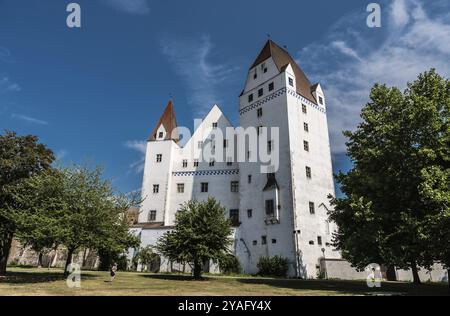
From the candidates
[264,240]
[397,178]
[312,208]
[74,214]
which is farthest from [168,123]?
[397,178]

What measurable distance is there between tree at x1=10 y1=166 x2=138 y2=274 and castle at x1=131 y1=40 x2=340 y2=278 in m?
17.1

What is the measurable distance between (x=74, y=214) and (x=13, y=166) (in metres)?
10.5

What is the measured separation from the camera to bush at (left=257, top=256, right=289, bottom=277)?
3528 centimetres

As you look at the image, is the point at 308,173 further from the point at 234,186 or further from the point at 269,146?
the point at 234,186

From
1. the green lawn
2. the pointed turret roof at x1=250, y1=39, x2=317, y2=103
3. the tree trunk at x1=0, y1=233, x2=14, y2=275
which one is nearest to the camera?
the green lawn

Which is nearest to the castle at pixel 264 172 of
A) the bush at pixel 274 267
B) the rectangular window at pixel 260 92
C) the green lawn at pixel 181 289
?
the rectangular window at pixel 260 92

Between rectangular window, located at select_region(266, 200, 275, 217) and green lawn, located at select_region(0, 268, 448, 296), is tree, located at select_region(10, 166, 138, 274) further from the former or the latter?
rectangular window, located at select_region(266, 200, 275, 217)

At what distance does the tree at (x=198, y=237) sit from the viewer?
25.6 m

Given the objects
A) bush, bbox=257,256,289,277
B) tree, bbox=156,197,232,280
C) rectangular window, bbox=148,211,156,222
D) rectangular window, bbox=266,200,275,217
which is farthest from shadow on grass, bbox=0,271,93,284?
rectangular window, bbox=266,200,275,217

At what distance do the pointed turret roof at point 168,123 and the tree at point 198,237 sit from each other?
85.5 feet

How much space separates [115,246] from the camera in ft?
74.3

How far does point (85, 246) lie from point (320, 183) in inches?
1181
